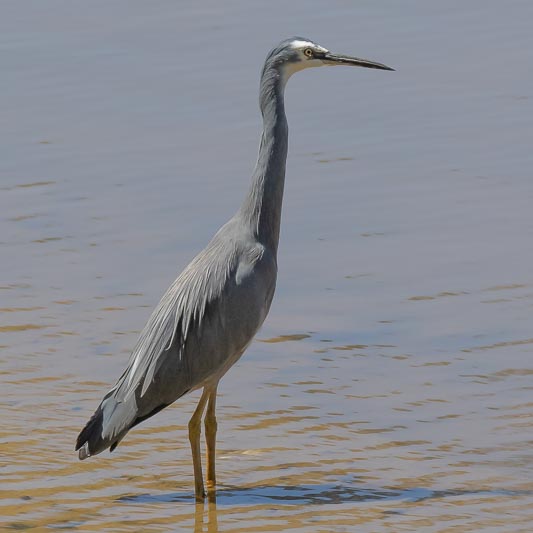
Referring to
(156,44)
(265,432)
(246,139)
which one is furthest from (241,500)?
(156,44)

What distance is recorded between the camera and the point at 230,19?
14680 millimetres

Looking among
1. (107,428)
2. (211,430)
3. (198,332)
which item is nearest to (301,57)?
(198,332)

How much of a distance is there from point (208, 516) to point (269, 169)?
1.59 metres

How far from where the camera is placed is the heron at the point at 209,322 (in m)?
Answer: 6.65

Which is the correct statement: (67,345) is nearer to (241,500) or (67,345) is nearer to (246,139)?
(241,500)

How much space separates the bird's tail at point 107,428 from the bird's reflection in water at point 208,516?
1.51 ft

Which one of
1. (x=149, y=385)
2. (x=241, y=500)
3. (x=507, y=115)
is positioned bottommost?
(x=241, y=500)

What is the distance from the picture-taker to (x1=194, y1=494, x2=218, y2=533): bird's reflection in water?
648cm

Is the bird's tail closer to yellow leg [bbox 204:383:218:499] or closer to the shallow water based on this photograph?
the shallow water

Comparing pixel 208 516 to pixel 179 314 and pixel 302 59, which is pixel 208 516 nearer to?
pixel 179 314

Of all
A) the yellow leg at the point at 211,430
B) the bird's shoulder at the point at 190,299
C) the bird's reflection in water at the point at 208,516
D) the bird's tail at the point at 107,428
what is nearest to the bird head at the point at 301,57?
the bird's shoulder at the point at 190,299

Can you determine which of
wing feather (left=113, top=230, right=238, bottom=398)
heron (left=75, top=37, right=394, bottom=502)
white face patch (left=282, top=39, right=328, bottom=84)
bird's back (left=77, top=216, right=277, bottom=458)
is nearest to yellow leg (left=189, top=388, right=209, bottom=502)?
heron (left=75, top=37, right=394, bottom=502)

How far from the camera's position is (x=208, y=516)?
21.6 ft

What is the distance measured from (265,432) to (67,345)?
1511 mm
